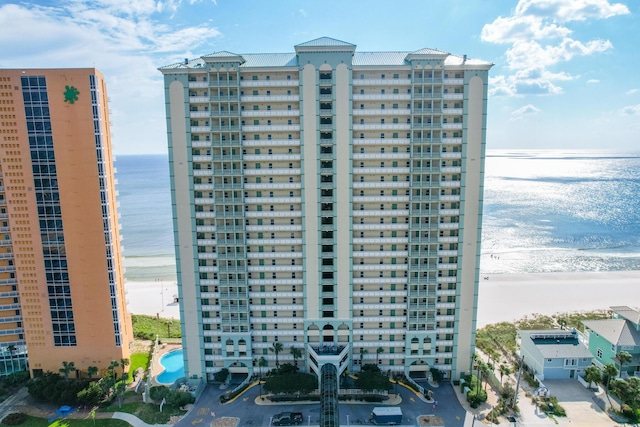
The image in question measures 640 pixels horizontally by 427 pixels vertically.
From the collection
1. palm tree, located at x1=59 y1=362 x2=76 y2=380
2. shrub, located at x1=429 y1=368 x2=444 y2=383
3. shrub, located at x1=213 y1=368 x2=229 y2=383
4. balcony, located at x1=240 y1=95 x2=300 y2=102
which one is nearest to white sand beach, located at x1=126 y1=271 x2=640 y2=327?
shrub, located at x1=429 y1=368 x2=444 y2=383

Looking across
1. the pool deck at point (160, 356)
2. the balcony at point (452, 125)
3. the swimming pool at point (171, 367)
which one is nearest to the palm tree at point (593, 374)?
the balcony at point (452, 125)

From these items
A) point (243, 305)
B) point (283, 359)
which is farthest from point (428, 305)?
point (243, 305)

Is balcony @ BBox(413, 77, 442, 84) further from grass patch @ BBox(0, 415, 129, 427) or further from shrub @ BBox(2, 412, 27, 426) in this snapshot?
shrub @ BBox(2, 412, 27, 426)

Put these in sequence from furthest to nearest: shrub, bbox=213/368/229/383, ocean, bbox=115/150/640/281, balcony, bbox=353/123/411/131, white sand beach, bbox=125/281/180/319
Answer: ocean, bbox=115/150/640/281, white sand beach, bbox=125/281/180/319, shrub, bbox=213/368/229/383, balcony, bbox=353/123/411/131

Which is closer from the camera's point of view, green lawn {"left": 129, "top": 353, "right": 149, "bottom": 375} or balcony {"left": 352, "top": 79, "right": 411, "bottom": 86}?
balcony {"left": 352, "top": 79, "right": 411, "bottom": 86}

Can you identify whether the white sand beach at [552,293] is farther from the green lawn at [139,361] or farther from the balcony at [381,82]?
the green lawn at [139,361]

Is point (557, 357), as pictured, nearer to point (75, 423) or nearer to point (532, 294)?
point (532, 294)
